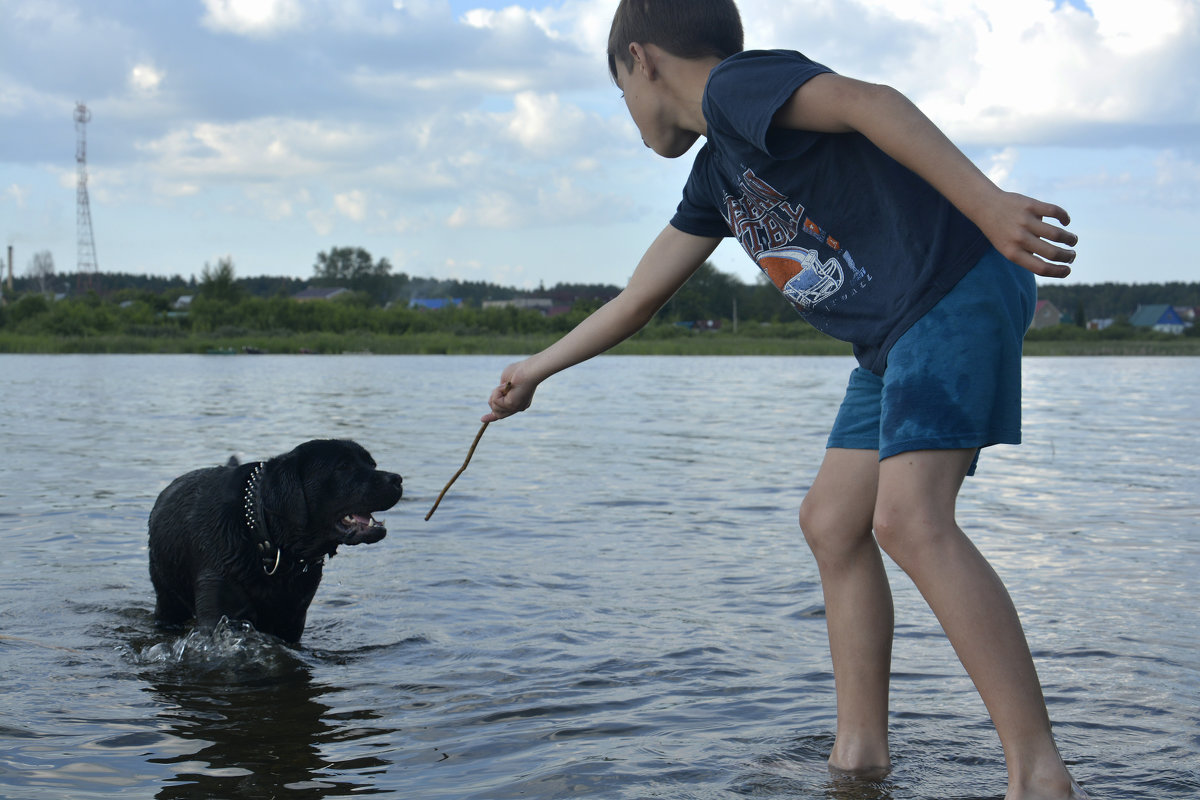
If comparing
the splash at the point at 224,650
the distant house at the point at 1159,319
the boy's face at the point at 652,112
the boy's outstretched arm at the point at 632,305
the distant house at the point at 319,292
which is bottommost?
the splash at the point at 224,650

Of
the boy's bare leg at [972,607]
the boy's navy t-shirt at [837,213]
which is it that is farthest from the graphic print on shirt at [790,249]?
the boy's bare leg at [972,607]

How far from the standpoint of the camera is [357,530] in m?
5.05

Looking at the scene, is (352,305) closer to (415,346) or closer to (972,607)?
(415,346)

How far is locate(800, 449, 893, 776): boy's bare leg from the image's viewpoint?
292 centimetres

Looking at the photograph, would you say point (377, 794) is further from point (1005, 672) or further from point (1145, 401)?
point (1145, 401)

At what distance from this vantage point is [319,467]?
5.03m

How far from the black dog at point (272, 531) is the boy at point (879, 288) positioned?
8.61 ft

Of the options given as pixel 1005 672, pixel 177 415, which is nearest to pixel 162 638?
pixel 1005 672

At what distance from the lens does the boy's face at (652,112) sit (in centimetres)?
286

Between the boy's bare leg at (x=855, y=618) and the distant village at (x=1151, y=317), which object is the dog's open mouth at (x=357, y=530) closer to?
the boy's bare leg at (x=855, y=618)

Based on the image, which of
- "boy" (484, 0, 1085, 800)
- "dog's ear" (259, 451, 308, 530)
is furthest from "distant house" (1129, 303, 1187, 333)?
"boy" (484, 0, 1085, 800)

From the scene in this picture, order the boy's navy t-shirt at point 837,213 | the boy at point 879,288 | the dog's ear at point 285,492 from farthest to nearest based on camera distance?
the dog's ear at point 285,492, the boy's navy t-shirt at point 837,213, the boy at point 879,288

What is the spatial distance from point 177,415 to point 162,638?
43.3ft

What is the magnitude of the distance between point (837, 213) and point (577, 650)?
249cm
